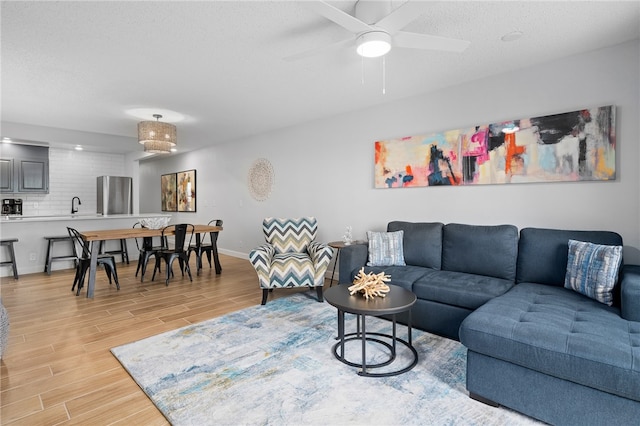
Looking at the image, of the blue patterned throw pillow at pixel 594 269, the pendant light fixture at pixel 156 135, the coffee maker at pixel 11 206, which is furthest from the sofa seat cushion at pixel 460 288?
the coffee maker at pixel 11 206

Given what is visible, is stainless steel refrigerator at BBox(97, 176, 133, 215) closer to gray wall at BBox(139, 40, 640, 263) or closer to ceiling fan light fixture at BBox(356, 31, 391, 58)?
gray wall at BBox(139, 40, 640, 263)

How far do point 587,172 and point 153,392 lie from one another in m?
3.69

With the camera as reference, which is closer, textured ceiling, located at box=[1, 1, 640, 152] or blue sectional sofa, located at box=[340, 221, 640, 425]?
blue sectional sofa, located at box=[340, 221, 640, 425]

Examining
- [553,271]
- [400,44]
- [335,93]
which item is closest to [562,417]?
[553,271]

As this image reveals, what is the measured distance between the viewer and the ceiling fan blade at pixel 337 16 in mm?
1647

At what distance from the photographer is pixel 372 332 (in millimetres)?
2924

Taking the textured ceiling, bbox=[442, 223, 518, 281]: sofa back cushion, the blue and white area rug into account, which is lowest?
the blue and white area rug

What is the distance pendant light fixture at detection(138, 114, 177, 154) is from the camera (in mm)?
4508

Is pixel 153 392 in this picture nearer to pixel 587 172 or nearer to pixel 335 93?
pixel 335 93

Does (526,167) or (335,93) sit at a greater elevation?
(335,93)

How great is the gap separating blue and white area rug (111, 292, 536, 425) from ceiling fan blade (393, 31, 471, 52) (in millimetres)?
2146

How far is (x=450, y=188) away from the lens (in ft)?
12.0

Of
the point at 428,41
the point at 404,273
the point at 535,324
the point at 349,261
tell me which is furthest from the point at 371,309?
the point at 428,41

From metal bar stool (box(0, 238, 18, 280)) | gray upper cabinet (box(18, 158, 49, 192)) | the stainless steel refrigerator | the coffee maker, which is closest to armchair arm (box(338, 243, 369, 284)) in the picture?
metal bar stool (box(0, 238, 18, 280))
